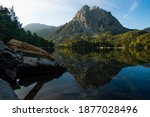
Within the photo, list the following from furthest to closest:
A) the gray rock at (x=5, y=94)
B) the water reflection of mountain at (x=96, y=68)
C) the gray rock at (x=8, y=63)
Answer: the water reflection of mountain at (x=96, y=68)
the gray rock at (x=8, y=63)
the gray rock at (x=5, y=94)

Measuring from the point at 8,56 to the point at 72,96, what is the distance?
9701mm

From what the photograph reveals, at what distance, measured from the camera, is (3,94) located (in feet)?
43.8

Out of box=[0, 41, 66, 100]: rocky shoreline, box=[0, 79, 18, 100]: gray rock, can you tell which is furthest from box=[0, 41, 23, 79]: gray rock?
box=[0, 79, 18, 100]: gray rock

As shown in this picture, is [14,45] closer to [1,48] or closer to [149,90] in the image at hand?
[1,48]

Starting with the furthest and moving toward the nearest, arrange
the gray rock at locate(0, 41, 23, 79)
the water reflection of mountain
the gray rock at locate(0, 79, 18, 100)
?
the water reflection of mountain < the gray rock at locate(0, 41, 23, 79) < the gray rock at locate(0, 79, 18, 100)

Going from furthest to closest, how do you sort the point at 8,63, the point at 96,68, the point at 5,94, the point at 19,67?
the point at 96,68, the point at 19,67, the point at 8,63, the point at 5,94

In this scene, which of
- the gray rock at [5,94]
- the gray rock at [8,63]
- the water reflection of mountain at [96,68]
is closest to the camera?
the gray rock at [5,94]

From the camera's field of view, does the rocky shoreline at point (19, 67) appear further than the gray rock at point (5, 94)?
Yes

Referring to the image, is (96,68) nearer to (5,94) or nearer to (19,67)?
(19,67)

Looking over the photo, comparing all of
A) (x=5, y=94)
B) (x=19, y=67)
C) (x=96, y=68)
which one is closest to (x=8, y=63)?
(x=19, y=67)

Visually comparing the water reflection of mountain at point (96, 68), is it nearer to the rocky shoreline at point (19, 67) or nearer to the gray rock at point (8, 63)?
the rocky shoreline at point (19, 67)

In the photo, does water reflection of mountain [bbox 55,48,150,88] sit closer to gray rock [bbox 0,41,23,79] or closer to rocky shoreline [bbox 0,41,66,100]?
rocky shoreline [bbox 0,41,66,100]

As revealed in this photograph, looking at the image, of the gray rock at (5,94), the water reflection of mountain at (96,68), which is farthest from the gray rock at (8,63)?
the water reflection of mountain at (96,68)

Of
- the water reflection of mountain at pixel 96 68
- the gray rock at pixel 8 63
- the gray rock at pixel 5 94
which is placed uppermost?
the gray rock at pixel 8 63
